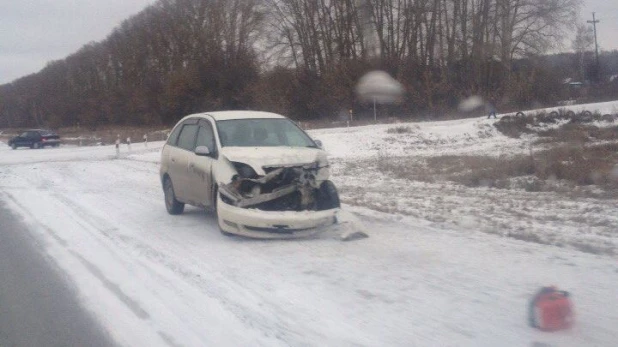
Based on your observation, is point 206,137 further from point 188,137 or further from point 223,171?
point 223,171

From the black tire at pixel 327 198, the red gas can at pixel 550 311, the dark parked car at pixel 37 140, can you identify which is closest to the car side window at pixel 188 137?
the black tire at pixel 327 198

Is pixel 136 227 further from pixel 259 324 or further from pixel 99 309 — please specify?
pixel 259 324

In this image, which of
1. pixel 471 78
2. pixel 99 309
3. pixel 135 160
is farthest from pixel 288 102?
pixel 99 309

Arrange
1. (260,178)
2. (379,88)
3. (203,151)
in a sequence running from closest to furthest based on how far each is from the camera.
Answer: (260,178) → (203,151) → (379,88)

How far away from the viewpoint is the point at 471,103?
50.2 metres

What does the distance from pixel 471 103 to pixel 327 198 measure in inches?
1666

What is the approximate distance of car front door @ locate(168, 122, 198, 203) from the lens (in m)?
11.1

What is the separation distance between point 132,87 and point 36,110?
33.6m

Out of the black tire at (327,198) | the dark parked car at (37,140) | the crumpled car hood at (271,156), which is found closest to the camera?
the crumpled car hood at (271,156)

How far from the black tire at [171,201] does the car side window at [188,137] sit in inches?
28.7

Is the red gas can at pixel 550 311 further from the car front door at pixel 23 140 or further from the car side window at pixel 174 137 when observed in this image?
the car front door at pixel 23 140

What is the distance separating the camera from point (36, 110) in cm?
10138

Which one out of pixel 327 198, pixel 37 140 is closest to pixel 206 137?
pixel 327 198

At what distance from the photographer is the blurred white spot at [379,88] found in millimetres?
50969
